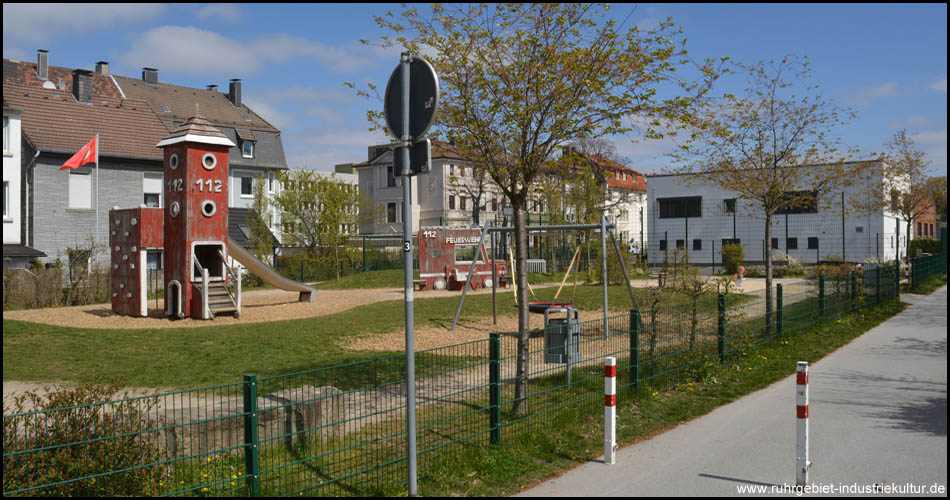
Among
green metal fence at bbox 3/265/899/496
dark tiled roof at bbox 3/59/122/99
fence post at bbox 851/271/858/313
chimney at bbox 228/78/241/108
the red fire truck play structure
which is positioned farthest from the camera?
chimney at bbox 228/78/241/108

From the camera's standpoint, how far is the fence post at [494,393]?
21.9 feet

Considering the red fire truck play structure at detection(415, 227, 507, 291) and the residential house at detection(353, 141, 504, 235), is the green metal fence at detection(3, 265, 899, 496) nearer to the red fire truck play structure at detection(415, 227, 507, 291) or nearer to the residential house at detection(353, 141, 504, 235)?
the red fire truck play structure at detection(415, 227, 507, 291)

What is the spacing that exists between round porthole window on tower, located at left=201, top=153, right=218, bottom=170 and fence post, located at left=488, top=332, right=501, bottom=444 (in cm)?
1375

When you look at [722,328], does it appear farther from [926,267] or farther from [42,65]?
[42,65]

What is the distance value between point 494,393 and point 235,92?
175ft

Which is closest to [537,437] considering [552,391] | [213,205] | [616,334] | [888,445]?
[552,391]

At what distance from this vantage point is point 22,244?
3381 cm

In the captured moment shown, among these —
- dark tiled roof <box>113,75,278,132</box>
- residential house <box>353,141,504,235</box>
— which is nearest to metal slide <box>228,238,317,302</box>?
dark tiled roof <box>113,75,278,132</box>

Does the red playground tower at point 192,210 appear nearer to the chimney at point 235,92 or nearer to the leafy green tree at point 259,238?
the leafy green tree at point 259,238

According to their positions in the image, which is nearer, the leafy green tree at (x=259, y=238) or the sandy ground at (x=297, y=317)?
the sandy ground at (x=297, y=317)

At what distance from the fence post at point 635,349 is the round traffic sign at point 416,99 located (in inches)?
170

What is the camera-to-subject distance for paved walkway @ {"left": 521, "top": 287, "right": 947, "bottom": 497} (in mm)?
5785

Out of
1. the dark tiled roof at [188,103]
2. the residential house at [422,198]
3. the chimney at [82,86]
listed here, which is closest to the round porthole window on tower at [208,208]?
the chimney at [82,86]

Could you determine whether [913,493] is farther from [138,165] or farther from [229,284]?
[138,165]
